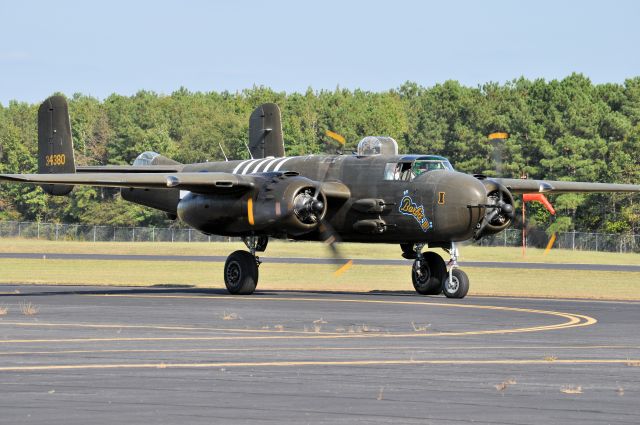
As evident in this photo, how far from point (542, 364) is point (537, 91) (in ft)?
413

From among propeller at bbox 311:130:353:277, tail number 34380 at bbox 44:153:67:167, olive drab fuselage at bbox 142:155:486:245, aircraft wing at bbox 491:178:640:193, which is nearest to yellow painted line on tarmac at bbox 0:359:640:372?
olive drab fuselage at bbox 142:155:486:245

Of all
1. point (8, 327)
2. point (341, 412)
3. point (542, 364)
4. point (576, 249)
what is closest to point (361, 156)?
point (8, 327)

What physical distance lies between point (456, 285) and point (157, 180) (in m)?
10.5

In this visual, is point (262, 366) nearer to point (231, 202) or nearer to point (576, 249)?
point (231, 202)

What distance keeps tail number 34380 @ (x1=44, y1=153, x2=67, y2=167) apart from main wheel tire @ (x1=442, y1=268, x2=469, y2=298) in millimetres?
16538

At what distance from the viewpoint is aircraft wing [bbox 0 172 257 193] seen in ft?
126

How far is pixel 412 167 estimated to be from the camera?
131 feet

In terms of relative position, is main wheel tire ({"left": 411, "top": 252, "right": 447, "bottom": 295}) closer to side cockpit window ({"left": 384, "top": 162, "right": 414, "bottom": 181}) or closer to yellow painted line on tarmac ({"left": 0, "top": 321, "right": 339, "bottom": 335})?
side cockpit window ({"left": 384, "top": 162, "right": 414, "bottom": 181})

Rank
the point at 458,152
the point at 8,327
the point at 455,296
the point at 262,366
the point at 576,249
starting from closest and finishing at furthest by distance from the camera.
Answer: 1. the point at 262,366
2. the point at 8,327
3. the point at 455,296
4. the point at 576,249
5. the point at 458,152

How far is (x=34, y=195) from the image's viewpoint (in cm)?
14650

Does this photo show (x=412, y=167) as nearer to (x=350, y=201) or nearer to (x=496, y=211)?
(x=350, y=201)

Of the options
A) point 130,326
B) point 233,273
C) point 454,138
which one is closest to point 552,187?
point 233,273

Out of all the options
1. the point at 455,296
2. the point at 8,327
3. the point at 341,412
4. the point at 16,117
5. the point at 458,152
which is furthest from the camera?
the point at 16,117

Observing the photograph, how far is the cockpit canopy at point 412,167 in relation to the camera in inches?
1571
